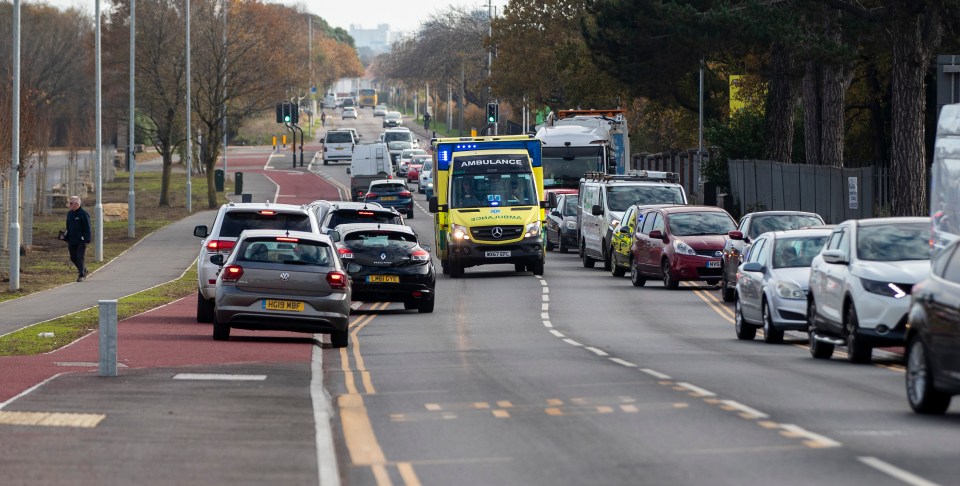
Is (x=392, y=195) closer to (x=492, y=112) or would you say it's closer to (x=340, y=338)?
(x=492, y=112)

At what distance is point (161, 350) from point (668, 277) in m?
16.0

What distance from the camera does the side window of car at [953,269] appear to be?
13.9 metres

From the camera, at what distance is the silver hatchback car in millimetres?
22281

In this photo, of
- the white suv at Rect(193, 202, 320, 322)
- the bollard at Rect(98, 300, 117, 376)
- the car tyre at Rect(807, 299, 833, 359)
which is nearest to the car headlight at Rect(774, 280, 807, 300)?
the car tyre at Rect(807, 299, 833, 359)

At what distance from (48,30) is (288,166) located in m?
18.0

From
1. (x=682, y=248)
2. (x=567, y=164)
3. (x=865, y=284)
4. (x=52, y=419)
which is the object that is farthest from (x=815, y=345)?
(x=567, y=164)

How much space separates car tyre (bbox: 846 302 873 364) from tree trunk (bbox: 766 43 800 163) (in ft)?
101

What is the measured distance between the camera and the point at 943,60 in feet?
85.3

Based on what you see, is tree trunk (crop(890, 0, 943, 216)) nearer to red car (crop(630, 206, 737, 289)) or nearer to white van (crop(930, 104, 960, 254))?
red car (crop(630, 206, 737, 289))

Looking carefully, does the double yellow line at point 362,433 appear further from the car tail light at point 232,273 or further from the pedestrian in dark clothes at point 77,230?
the pedestrian in dark clothes at point 77,230

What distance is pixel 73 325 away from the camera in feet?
85.1

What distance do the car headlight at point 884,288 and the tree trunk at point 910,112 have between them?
64.9 ft

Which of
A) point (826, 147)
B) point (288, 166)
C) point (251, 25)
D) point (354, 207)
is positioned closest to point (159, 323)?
point (354, 207)

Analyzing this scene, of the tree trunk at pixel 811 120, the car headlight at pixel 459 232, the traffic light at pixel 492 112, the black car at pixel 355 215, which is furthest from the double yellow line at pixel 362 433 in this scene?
the traffic light at pixel 492 112
